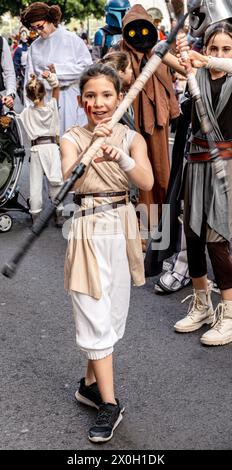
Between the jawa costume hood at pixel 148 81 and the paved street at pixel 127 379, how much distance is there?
4.24 ft

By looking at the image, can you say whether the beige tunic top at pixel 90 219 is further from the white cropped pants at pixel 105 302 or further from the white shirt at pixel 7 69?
the white shirt at pixel 7 69

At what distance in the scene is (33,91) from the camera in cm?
646

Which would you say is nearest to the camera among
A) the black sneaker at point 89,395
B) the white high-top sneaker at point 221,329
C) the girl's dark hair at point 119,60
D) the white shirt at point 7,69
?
the black sneaker at point 89,395

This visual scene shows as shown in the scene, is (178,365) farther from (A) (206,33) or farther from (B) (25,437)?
(A) (206,33)

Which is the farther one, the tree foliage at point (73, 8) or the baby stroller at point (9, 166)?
the tree foliage at point (73, 8)

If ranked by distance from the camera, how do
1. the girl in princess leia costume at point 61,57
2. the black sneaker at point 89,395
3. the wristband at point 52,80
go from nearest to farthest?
1. the black sneaker at point 89,395
2. the wristband at point 52,80
3. the girl in princess leia costume at point 61,57

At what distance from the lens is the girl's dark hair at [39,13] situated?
21.8 feet

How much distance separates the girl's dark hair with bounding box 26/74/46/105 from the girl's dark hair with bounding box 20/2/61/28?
0.60 meters

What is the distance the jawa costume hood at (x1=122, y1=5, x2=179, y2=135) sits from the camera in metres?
5.24

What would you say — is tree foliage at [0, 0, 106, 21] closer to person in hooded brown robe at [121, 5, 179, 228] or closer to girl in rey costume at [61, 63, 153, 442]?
person in hooded brown robe at [121, 5, 179, 228]

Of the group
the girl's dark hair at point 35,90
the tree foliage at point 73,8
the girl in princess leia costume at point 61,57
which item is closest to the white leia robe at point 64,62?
the girl in princess leia costume at point 61,57

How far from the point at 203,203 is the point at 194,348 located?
80 cm

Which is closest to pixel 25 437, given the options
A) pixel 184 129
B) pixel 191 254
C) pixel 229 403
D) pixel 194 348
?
pixel 229 403
